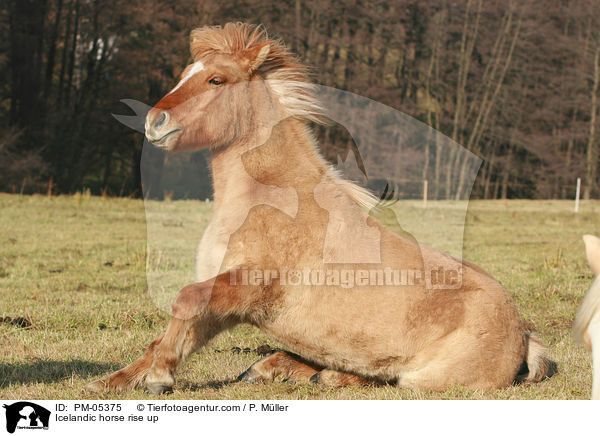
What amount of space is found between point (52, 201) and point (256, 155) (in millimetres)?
16753

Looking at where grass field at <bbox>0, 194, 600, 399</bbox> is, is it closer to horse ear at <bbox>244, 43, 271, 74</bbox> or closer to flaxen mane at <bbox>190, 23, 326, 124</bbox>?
flaxen mane at <bbox>190, 23, 326, 124</bbox>

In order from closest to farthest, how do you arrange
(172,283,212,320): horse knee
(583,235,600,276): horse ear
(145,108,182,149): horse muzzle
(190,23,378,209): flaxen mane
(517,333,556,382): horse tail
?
(583,235,600,276): horse ear, (172,283,212,320): horse knee, (145,108,182,149): horse muzzle, (517,333,556,382): horse tail, (190,23,378,209): flaxen mane

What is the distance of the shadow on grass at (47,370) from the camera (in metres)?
4.34

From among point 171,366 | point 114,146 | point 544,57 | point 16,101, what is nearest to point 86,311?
point 171,366

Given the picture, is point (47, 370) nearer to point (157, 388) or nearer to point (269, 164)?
point (157, 388)

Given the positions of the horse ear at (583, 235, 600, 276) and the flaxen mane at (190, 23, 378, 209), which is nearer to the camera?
the horse ear at (583, 235, 600, 276)

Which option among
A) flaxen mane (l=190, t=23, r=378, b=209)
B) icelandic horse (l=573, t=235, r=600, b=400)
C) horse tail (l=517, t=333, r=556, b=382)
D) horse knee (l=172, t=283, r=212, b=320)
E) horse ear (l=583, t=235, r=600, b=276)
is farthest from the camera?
flaxen mane (l=190, t=23, r=378, b=209)

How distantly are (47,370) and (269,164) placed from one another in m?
2.34

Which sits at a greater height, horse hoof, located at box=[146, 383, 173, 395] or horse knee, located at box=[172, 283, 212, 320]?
horse knee, located at box=[172, 283, 212, 320]

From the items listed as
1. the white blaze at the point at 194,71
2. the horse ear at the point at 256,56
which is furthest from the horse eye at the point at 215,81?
the horse ear at the point at 256,56

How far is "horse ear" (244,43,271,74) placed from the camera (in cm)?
437
